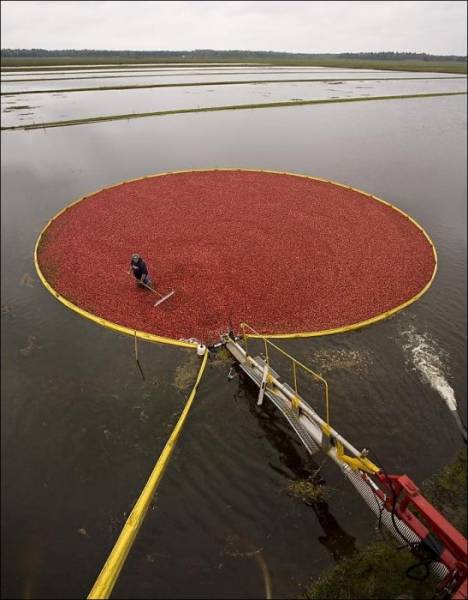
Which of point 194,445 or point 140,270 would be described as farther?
point 140,270

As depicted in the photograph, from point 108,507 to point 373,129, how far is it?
38.0m

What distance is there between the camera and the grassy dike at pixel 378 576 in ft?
19.8

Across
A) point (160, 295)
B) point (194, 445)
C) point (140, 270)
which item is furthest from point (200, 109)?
point (194, 445)

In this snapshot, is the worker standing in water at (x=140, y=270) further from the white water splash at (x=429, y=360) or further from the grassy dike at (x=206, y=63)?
the grassy dike at (x=206, y=63)

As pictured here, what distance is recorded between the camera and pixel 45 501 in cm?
722

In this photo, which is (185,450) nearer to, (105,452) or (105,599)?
(105,452)

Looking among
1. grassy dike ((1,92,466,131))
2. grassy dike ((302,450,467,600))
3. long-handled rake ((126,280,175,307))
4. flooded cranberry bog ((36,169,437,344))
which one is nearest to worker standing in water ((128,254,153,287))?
long-handled rake ((126,280,175,307))

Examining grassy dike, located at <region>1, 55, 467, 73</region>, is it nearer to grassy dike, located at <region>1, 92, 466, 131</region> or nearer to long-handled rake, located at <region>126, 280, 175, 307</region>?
grassy dike, located at <region>1, 92, 466, 131</region>

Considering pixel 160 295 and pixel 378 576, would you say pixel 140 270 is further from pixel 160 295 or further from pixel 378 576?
pixel 378 576

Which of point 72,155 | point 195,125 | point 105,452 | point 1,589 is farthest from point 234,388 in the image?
point 195,125

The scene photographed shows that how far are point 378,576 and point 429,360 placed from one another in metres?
6.10

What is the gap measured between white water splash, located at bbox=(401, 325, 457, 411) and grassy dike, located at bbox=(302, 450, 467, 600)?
300 cm

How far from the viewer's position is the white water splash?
Result: 9.49 m

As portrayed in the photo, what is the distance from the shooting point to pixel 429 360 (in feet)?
34.2
